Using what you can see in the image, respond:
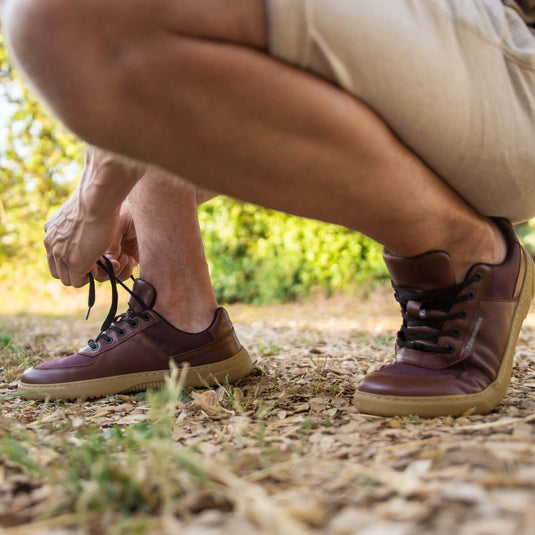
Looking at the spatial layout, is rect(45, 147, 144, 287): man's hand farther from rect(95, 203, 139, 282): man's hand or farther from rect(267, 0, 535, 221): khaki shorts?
rect(267, 0, 535, 221): khaki shorts

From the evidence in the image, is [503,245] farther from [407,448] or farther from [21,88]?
[21,88]

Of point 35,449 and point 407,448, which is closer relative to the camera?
point 407,448

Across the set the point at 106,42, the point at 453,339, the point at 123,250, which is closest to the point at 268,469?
the point at 453,339

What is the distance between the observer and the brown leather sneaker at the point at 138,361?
5.45ft

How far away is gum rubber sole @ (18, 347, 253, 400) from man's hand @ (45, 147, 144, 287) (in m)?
0.30

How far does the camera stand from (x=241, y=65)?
935mm

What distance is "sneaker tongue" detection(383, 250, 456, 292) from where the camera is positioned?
126cm

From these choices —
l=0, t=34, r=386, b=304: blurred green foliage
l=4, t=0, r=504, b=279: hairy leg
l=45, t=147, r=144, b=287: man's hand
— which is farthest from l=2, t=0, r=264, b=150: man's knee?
l=0, t=34, r=386, b=304: blurred green foliage

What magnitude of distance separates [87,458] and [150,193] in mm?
1030

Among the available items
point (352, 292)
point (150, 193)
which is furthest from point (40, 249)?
point (150, 193)

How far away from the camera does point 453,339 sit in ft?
4.21

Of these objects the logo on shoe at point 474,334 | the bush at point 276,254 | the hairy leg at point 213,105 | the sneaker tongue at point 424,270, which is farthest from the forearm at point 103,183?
the bush at point 276,254

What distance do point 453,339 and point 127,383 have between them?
0.96 metres

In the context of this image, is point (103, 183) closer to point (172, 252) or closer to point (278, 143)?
point (172, 252)
